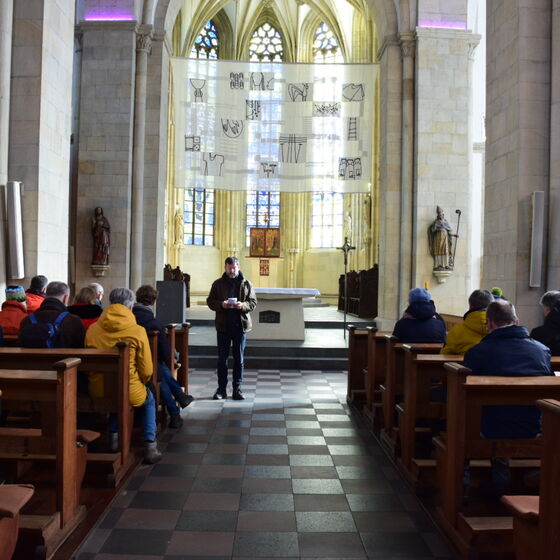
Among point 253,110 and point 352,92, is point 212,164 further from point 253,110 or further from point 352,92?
point 352,92

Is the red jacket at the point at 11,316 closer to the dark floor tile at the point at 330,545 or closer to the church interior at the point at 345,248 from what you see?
the church interior at the point at 345,248

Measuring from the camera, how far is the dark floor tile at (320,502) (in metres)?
3.53

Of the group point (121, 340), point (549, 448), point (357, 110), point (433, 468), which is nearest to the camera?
point (549, 448)

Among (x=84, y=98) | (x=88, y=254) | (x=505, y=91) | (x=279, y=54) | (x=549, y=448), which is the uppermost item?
(x=279, y=54)

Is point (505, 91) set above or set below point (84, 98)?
below

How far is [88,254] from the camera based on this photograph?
1159cm

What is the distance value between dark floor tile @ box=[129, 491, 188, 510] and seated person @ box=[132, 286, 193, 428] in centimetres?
155

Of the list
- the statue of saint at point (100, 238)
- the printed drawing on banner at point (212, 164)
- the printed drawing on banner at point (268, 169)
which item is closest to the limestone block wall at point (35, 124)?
the statue of saint at point (100, 238)

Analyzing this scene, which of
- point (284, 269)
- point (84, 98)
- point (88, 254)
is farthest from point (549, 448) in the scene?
point (284, 269)

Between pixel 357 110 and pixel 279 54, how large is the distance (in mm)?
14348

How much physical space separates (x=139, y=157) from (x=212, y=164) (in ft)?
4.88

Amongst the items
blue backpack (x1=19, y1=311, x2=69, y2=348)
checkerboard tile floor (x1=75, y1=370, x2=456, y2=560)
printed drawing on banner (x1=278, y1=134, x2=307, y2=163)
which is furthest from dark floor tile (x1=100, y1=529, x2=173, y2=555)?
printed drawing on banner (x1=278, y1=134, x2=307, y2=163)

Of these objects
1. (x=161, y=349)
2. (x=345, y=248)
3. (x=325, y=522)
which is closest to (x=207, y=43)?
(x=345, y=248)

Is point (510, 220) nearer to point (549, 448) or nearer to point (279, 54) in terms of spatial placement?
point (549, 448)
